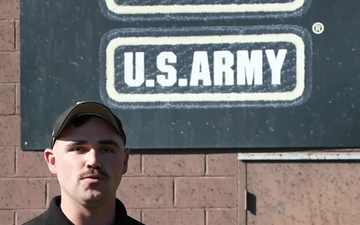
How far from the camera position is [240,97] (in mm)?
6516

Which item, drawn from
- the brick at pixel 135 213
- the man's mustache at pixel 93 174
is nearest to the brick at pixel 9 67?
the brick at pixel 135 213

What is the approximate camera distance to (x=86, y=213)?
3707 millimetres

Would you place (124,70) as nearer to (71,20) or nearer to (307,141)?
(71,20)

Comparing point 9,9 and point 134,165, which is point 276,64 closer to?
point 134,165

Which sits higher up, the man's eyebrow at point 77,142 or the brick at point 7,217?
the man's eyebrow at point 77,142

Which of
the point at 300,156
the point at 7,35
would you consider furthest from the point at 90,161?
the point at 7,35

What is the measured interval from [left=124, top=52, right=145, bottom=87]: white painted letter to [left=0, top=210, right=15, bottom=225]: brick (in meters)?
1.18

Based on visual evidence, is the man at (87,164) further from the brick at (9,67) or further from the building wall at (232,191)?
the brick at (9,67)

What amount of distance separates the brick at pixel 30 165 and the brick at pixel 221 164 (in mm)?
1086

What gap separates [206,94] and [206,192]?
0.65 metres

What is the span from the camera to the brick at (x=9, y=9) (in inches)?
265

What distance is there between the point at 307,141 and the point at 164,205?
3.40 ft

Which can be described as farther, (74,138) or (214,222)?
(214,222)

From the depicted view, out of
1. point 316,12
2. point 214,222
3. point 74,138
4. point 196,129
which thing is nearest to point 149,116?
point 196,129
